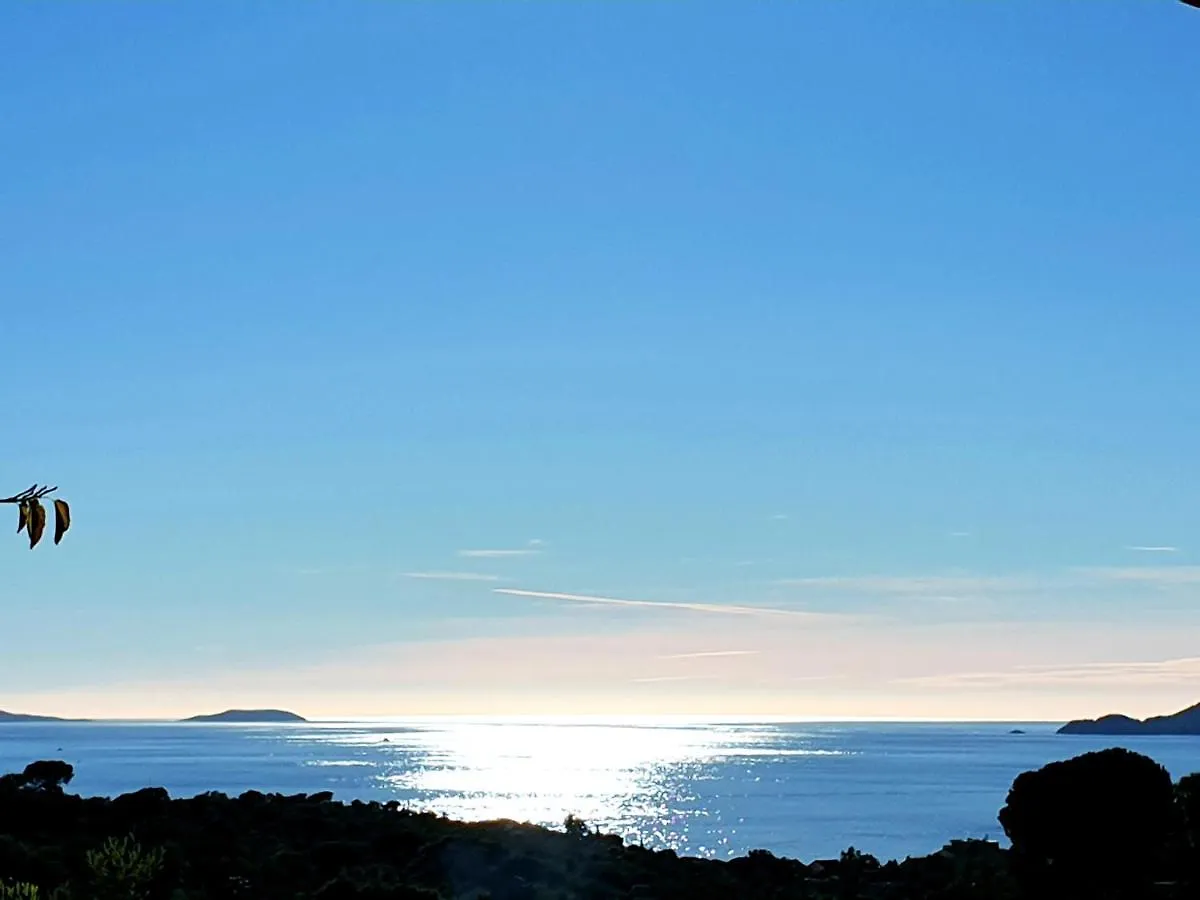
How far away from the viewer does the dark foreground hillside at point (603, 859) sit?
33.3 meters

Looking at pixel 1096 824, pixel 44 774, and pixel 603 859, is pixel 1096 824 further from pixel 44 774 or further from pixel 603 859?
pixel 44 774

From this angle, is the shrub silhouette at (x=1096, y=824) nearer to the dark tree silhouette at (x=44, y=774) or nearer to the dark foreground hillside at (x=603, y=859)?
the dark foreground hillside at (x=603, y=859)

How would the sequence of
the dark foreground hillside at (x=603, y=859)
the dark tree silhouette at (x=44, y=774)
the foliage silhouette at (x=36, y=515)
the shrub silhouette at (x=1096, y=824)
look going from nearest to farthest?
the foliage silhouette at (x=36, y=515) → the dark foreground hillside at (x=603, y=859) → the shrub silhouette at (x=1096, y=824) → the dark tree silhouette at (x=44, y=774)

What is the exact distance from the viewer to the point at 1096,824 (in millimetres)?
36344

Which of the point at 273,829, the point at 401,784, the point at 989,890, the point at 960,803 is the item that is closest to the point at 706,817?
the point at 960,803

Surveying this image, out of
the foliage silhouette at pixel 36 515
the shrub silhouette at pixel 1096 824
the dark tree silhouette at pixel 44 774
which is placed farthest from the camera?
the dark tree silhouette at pixel 44 774

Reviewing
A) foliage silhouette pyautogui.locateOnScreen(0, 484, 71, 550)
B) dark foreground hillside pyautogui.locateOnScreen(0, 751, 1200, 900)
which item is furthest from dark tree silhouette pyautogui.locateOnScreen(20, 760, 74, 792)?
foliage silhouette pyautogui.locateOnScreen(0, 484, 71, 550)

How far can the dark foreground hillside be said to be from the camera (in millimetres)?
33312

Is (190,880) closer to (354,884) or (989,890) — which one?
(354,884)

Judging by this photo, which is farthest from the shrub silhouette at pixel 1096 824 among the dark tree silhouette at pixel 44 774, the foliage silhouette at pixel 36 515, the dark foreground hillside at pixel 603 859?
the dark tree silhouette at pixel 44 774

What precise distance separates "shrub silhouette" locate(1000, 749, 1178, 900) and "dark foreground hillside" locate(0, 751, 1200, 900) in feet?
0.12

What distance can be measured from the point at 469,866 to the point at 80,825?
535 inches

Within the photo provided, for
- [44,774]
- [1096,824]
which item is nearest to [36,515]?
[1096,824]

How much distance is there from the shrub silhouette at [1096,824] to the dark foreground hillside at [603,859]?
0.12ft
